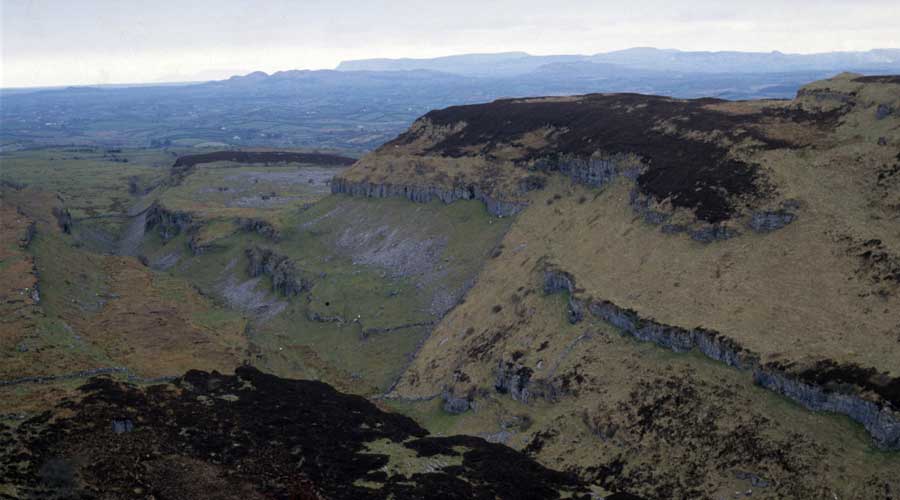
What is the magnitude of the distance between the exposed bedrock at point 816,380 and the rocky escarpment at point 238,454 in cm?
1457

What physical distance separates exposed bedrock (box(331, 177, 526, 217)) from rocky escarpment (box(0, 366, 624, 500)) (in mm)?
47707

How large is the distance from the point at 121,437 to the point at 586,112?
300 ft

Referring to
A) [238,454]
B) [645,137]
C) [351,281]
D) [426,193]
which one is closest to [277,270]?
[351,281]

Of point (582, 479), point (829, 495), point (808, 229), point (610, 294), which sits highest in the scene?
point (808, 229)

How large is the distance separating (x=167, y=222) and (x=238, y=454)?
119119mm

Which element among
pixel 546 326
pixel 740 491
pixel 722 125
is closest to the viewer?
pixel 740 491

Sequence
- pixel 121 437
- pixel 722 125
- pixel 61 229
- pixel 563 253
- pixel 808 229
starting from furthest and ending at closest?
pixel 61 229
pixel 722 125
pixel 563 253
pixel 808 229
pixel 121 437

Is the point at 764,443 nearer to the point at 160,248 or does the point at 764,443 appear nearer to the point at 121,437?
the point at 121,437

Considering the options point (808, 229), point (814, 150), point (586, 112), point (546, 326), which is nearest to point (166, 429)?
point (546, 326)

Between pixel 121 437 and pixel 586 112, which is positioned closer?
pixel 121 437

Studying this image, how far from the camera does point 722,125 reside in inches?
3799

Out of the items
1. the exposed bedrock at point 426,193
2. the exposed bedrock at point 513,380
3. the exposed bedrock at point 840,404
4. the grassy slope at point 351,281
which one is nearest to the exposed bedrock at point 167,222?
the grassy slope at point 351,281

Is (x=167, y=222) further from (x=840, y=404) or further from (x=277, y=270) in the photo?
(x=840, y=404)

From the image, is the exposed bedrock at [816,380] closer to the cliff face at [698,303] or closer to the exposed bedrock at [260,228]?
the cliff face at [698,303]
